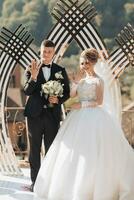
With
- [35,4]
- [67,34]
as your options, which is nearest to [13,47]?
[67,34]

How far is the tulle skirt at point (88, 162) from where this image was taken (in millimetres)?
3957

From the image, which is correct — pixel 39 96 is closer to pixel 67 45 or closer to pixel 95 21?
pixel 67 45

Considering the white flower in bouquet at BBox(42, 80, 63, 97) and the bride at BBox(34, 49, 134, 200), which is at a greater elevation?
the white flower in bouquet at BBox(42, 80, 63, 97)

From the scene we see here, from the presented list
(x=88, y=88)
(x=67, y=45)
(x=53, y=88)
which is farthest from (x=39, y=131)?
(x=67, y=45)

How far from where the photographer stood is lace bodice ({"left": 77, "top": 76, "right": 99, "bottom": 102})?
4258 millimetres

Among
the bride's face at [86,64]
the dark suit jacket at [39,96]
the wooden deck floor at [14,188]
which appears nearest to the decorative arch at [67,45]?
the wooden deck floor at [14,188]

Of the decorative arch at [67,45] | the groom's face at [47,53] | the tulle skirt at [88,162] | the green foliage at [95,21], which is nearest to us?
the tulle skirt at [88,162]

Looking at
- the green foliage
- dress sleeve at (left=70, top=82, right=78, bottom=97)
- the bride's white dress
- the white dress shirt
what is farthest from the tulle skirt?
the green foliage

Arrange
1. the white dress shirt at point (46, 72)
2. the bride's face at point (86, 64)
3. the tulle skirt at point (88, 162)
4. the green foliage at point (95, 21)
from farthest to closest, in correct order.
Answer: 1. the green foliage at point (95, 21)
2. the white dress shirt at point (46, 72)
3. the bride's face at point (86, 64)
4. the tulle skirt at point (88, 162)

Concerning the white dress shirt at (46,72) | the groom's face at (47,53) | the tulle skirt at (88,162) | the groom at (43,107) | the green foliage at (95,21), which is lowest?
the tulle skirt at (88,162)

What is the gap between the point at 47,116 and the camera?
454 cm

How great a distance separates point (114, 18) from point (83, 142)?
19618 mm

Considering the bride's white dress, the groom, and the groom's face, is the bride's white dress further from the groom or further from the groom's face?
the groom's face

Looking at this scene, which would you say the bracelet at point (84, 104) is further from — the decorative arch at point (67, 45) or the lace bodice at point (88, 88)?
the decorative arch at point (67, 45)
